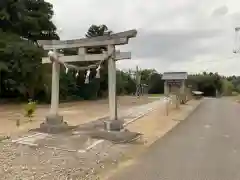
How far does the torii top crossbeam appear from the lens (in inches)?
384

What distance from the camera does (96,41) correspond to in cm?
1049

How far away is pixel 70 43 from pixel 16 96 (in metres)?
18.4

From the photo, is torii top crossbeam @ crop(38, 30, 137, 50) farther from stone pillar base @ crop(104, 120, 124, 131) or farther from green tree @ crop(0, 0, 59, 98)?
green tree @ crop(0, 0, 59, 98)

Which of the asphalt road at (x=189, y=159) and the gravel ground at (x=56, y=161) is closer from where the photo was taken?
the gravel ground at (x=56, y=161)

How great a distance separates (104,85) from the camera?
38.7m

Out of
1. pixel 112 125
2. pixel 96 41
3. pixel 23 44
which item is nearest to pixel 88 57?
pixel 96 41

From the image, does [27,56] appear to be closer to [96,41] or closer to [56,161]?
[96,41]

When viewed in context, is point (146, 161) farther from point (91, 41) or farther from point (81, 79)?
point (81, 79)

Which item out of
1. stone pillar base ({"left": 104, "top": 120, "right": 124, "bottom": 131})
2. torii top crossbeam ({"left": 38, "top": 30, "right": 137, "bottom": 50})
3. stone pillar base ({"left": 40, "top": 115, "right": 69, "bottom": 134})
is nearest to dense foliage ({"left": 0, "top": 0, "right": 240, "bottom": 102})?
torii top crossbeam ({"left": 38, "top": 30, "right": 137, "bottom": 50})

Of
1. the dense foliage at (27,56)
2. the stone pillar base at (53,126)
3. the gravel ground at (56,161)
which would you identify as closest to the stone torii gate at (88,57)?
the stone pillar base at (53,126)

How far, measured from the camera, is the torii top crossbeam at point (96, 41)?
32.0 feet

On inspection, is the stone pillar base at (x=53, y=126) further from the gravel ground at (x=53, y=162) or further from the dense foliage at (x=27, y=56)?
the dense foliage at (x=27, y=56)

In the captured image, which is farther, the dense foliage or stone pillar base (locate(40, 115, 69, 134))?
the dense foliage

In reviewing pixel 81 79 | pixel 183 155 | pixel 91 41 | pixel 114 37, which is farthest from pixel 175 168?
pixel 81 79
